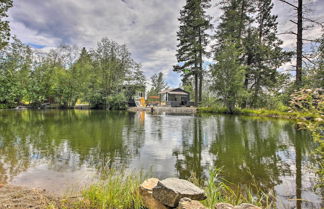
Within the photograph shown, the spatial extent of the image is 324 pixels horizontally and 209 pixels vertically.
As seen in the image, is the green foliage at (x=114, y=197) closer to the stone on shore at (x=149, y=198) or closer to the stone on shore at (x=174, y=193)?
the stone on shore at (x=149, y=198)

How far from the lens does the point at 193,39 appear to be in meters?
27.2

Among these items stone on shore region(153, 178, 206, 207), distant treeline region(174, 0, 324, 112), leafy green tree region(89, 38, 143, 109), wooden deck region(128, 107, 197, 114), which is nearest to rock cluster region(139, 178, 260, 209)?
stone on shore region(153, 178, 206, 207)

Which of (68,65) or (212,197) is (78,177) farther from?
(68,65)

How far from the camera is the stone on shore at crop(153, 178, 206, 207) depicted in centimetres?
209

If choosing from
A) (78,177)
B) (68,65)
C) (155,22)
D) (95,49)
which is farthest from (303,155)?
(68,65)

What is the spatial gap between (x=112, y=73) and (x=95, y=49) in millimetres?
5043

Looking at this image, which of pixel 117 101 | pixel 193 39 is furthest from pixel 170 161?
pixel 117 101

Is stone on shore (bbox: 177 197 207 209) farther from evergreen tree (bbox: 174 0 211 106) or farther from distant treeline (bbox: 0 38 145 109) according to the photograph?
distant treeline (bbox: 0 38 145 109)

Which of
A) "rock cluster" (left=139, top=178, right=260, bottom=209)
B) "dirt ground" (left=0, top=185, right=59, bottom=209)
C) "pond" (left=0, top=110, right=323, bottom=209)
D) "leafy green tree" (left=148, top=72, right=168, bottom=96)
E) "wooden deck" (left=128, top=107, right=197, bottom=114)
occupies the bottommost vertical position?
"pond" (left=0, top=110, right=323, bottom=209)

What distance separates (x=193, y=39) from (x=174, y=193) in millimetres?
27891

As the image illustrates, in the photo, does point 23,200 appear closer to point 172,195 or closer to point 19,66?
point 172,195

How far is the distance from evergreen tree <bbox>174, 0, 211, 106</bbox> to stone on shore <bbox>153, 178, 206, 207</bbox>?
25250 millimetres

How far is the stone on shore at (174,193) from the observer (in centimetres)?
209

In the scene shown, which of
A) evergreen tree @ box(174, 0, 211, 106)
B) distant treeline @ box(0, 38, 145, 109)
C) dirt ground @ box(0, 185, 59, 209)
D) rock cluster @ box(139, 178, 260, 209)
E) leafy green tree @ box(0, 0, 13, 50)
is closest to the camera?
rock cluster @ box(139, 178, 260, 209)
